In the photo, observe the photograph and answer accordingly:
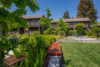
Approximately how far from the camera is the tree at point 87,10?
1534 inches

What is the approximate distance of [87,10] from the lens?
40.2 m

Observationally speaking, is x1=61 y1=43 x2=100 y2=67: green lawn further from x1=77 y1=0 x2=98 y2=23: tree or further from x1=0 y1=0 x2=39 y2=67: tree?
x1=77 y1=0 x2=98 y2=23: tree

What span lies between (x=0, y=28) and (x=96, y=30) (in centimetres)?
2143

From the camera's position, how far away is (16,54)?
3.69 metres

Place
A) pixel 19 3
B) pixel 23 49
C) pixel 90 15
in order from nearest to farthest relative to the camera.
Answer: pixel 19 3 < pixel 23 49 < pixel 90 15

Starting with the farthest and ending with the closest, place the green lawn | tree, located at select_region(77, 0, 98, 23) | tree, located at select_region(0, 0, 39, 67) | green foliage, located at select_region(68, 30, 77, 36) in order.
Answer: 1. tree, located at select_region(77, 0, 98, 23)
2. green foliage, located at select_region(68, 30, 77, 36)
3. the green lawn
4. tree, located at select_region(0, 0, 39, 67)

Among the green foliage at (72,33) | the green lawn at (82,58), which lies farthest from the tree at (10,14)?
the green foliage at (72,33)

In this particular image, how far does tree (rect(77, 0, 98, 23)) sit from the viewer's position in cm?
3897

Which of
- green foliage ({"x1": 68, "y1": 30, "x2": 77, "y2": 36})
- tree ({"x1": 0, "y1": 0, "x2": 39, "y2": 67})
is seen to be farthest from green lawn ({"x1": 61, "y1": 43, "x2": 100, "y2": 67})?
green foliage ({"x1": 68, "y1": 30, "x2": 77, "y2": 36})

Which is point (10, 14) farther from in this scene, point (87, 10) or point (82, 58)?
point (87, 10)

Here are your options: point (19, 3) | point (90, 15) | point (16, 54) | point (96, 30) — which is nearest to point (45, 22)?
point (16, 54)

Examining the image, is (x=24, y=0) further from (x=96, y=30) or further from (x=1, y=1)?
(x=96, y=30)

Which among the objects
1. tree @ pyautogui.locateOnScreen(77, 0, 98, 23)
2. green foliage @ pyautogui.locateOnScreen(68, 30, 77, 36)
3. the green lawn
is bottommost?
the green lawn

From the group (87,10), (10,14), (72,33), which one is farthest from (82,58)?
(87,10)
